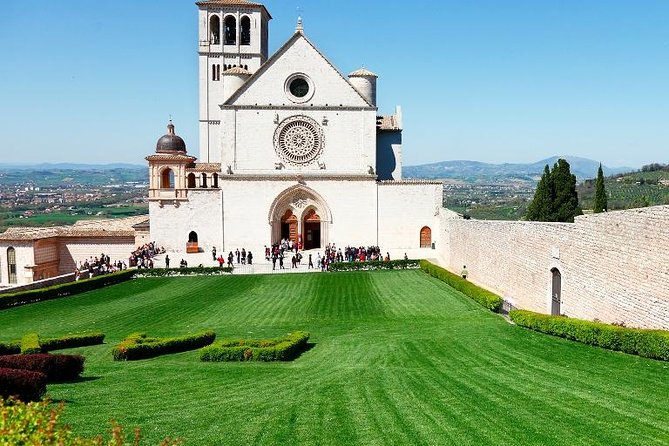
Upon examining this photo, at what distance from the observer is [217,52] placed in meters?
50.2

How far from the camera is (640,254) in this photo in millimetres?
15273

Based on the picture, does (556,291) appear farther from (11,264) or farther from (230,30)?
(230,30)

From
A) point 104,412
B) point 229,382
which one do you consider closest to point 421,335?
point 229,382

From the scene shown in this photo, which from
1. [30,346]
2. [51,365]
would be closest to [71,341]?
[30,346]

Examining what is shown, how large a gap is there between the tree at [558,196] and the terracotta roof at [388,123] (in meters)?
11.9

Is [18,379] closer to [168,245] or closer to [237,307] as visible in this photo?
[237,307]

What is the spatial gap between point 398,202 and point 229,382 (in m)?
32.4

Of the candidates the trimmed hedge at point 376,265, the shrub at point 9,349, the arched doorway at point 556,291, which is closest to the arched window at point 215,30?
the trimmed hedge at point 376,265

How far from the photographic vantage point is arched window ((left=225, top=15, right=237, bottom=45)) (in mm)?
50719

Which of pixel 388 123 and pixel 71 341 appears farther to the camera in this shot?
pixel 388 123

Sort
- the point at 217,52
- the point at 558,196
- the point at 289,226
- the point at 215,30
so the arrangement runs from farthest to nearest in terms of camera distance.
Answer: the point at 215,30
the point at 217,52
the point at 558,196
the point at 289,226

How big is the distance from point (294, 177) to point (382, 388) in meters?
32.6

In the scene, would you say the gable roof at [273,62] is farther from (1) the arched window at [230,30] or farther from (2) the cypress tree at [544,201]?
(2) the cypress tree at [544,201]

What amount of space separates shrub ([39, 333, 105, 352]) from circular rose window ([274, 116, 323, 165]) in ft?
88.4
